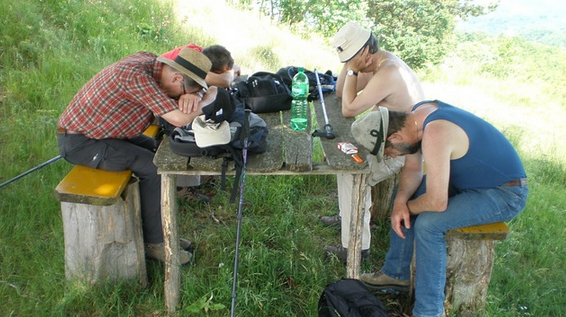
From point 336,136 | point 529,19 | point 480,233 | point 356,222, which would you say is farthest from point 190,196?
point 529,19

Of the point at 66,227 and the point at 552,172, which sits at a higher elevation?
the point at 66,227

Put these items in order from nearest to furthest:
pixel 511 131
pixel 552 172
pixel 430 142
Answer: pixel 430 142 → pixel 552 172 → pixel 511 131

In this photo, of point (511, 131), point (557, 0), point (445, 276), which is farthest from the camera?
point (557, 0)

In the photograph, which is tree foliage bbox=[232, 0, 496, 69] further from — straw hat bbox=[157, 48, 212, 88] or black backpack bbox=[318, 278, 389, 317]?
black backpack bbox=[318, 278, 389, 317]

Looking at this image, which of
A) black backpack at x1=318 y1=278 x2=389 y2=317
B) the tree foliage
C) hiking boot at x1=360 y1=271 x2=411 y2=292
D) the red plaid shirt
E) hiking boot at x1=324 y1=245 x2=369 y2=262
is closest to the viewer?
black backpack at x1=318 y1=278 x2=389 y2=317

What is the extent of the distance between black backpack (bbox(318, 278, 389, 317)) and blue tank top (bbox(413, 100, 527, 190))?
0.85 meters

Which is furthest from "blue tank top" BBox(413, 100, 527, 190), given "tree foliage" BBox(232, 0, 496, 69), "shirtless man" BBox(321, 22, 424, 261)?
"tree foliage" BBox(232, 0, 496, 69)

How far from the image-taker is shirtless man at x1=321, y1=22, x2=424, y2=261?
3.21 m

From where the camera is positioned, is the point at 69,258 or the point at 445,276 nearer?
the point at 445,276

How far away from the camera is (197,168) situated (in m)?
2.54

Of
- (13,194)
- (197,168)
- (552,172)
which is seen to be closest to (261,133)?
(197,168)

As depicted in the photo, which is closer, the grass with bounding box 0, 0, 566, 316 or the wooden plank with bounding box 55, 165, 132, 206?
the wooden plank with bounding box 55, 165, 132, 206

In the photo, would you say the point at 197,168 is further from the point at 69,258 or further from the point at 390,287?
the point at 390,287

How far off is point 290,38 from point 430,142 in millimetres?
7844
